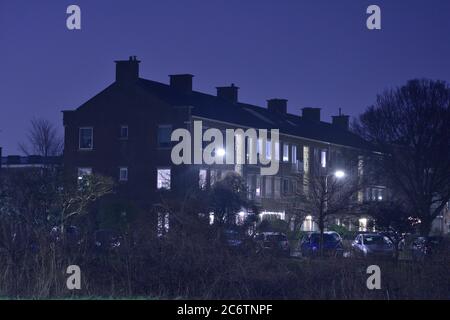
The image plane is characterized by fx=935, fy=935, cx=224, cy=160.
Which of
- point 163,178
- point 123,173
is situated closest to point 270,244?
point 163,178

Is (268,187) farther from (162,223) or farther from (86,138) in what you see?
(162,223)

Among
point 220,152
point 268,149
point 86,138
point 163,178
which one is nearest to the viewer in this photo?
point 220,152

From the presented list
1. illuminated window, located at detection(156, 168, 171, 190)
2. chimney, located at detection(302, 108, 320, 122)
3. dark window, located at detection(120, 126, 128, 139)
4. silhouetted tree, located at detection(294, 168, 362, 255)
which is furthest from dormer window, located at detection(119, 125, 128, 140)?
chimney, located at detection(302, 108, 320, 122)

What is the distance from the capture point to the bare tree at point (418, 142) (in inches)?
2410

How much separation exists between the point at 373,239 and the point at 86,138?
30727mm

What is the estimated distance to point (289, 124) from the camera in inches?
3068

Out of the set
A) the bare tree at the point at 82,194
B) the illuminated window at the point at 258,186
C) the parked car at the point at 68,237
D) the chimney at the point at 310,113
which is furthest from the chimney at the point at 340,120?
the parked car at the point at 68,237

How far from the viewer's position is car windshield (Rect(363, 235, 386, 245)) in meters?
42.3

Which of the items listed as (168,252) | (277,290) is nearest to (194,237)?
(168,252)

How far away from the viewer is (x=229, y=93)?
7738 centimetres

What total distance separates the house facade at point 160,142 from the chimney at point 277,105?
9.53 meters

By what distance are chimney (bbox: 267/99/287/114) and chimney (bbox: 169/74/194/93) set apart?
588 inches

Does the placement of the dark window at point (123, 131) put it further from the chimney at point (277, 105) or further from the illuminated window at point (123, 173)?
the chimney at point (277, 105)

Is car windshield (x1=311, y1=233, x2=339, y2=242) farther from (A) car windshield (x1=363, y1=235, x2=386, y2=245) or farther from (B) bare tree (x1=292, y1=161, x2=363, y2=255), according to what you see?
(A) car windshield (x1=363, y1=235, x2=386, y2=245)
